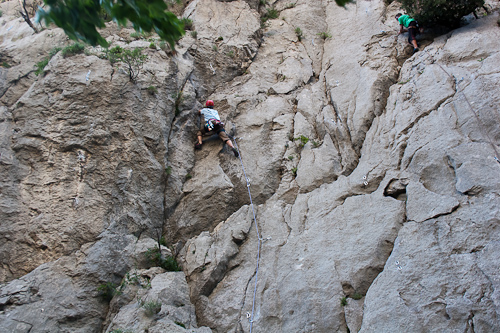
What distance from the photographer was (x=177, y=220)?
26.5 feet

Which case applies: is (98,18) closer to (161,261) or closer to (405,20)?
(161,261)

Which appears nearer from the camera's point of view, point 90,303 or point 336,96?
point 90,303

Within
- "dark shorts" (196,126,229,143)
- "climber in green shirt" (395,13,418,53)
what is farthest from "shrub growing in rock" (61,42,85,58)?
"climber in green shirt" (395,13,418,53)

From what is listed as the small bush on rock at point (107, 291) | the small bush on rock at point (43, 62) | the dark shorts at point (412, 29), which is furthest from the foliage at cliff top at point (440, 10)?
the small bush on rock at point (107, 291)

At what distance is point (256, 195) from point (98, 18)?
563cm

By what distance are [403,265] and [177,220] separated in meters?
4.97

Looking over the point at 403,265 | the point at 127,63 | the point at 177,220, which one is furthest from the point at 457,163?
the point at 127,63

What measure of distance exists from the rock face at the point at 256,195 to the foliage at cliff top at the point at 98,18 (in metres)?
4.52

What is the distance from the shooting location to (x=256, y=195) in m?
8.28

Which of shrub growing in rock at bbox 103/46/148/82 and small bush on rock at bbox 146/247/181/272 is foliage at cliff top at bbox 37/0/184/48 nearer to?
small bush on rock at bbox 146/247/181/272

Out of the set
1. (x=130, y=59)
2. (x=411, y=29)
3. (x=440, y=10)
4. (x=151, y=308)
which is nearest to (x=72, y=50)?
(x=130, y=59)

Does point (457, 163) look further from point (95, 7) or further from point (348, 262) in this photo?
point (95, 7)

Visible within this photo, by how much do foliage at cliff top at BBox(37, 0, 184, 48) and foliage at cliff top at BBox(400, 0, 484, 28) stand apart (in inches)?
361

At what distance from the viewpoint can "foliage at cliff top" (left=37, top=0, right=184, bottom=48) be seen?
308 cm
